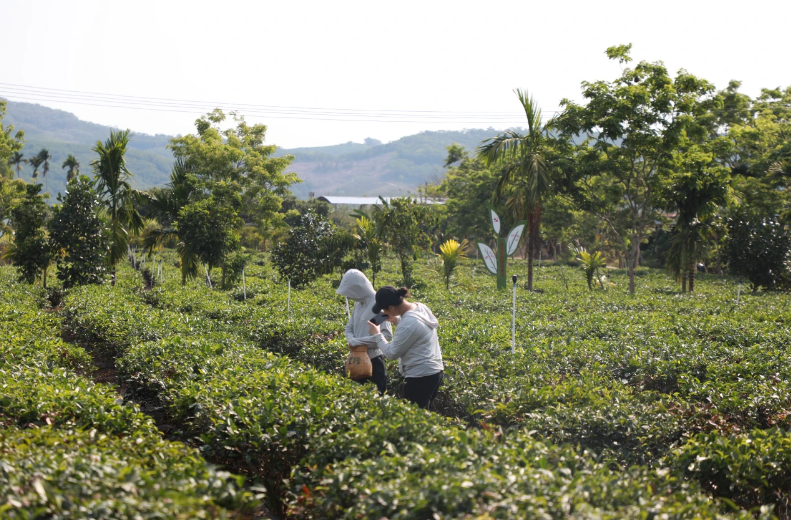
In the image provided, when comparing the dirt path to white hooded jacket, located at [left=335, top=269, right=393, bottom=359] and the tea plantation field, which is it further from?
white hooded jacket, located at [left=335, top=269, right=393, bottom=359]

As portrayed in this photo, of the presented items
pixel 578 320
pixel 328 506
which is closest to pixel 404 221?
pixel 578 320

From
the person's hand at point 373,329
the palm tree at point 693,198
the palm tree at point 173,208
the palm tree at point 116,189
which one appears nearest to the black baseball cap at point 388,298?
the person's hand at point 373,329

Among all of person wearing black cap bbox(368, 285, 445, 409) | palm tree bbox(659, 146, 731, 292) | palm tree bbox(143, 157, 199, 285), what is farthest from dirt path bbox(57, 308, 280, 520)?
palm tree bbox(659, 146, 731, 292)

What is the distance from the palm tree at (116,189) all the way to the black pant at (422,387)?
1486 cm

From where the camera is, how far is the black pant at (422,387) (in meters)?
5.28

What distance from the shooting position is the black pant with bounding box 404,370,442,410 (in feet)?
17.3

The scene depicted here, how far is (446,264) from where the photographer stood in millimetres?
18812

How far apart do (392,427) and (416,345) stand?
160 centimetres

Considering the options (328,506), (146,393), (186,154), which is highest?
(186,154)

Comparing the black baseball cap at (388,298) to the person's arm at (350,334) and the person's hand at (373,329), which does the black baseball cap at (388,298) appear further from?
the person's arm at (350,334)

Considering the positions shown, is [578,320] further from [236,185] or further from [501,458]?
[236,185]

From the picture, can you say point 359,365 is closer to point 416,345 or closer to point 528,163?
point 416,345

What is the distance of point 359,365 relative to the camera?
567 cm

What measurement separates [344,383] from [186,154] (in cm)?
2922
